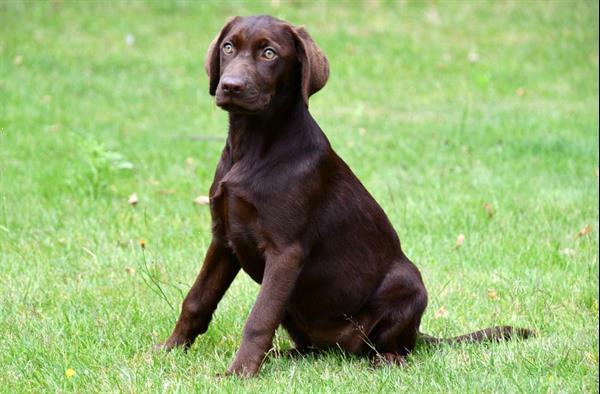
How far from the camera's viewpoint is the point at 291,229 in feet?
12.9

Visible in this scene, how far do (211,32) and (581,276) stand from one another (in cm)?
846

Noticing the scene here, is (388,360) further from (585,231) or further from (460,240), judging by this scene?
(585,231)

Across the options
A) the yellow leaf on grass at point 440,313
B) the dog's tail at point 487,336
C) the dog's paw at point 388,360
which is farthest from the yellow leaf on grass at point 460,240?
the dog's paw at point 388,360

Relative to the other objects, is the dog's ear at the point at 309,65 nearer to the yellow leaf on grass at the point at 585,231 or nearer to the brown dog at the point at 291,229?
the brown dog at the point at 291,229

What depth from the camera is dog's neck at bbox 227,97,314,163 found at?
4.00 m

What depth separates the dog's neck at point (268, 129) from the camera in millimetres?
4000

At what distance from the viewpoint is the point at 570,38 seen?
13.3 metres

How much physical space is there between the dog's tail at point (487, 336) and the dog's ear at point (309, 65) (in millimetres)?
1214

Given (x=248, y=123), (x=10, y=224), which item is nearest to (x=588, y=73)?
(x=10, y=224)

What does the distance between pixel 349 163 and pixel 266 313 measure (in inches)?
175

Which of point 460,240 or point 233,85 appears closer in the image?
point 233,85

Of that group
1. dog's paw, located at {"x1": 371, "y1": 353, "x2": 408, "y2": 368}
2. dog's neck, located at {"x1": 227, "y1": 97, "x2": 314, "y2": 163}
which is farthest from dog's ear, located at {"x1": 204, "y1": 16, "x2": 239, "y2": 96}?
dog's paw, located at {"x1": 371, "y1": 353, "x2": 408, "y2": 368}

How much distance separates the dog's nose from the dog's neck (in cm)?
25

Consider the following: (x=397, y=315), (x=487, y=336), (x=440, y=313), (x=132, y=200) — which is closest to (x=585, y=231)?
(x=440, y=313)
